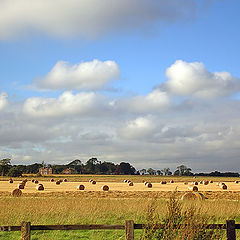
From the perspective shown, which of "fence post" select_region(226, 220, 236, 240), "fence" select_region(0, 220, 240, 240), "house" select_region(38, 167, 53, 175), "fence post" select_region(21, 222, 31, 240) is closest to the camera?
"fence" select_region(0, 220, 240, 240)

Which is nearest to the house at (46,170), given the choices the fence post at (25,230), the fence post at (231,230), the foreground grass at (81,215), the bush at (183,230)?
the foreground grass at (81,215)

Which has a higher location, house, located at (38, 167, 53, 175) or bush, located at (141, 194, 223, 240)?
house, located at (38, 167, 53, 175)

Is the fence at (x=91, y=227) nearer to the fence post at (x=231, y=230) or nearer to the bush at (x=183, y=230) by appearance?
the fence post at (x=231, y=230)

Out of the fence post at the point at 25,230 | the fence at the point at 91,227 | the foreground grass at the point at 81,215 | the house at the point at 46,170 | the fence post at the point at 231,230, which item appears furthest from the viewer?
the house at the point at 46,170

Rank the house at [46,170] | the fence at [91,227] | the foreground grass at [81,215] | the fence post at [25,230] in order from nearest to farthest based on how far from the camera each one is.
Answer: the fence at [91,227]
the fence post at [25,230]
the foreground grass at [81,215]
the house at [46,170]

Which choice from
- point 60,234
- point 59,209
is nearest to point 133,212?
Result: point 59,209

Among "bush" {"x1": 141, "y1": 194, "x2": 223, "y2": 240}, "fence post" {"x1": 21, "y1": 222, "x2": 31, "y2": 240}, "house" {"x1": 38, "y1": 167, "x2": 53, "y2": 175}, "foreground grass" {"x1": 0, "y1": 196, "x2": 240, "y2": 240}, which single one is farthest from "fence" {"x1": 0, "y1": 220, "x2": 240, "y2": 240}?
"house" {"x1": 38, "y1": 167, "x2": 53, "y2": 175}

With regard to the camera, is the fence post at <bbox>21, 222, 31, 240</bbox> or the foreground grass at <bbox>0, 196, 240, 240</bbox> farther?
the foreground grass at <bbox>0, 196, 240, 240</bbox>

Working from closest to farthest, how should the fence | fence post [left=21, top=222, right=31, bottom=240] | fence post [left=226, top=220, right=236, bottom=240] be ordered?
the fence, fence post [left=21, top=222, right=31, bottom=240], fence post [left=226, top=220, right=236, bottom=240]

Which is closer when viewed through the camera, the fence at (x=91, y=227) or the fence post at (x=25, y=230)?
the fence at (x=91, y=227)

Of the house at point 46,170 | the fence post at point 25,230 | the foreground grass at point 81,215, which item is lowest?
the foreground grass at point 81,215

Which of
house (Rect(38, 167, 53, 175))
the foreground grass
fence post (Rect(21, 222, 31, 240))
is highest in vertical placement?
house (Rect(38, 167, 53, 175))

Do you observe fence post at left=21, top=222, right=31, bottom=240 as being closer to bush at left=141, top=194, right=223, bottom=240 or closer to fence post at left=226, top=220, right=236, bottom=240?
bush at left=141, top=194, right=223, bottom=240

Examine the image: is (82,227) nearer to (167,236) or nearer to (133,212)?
(167,236)
